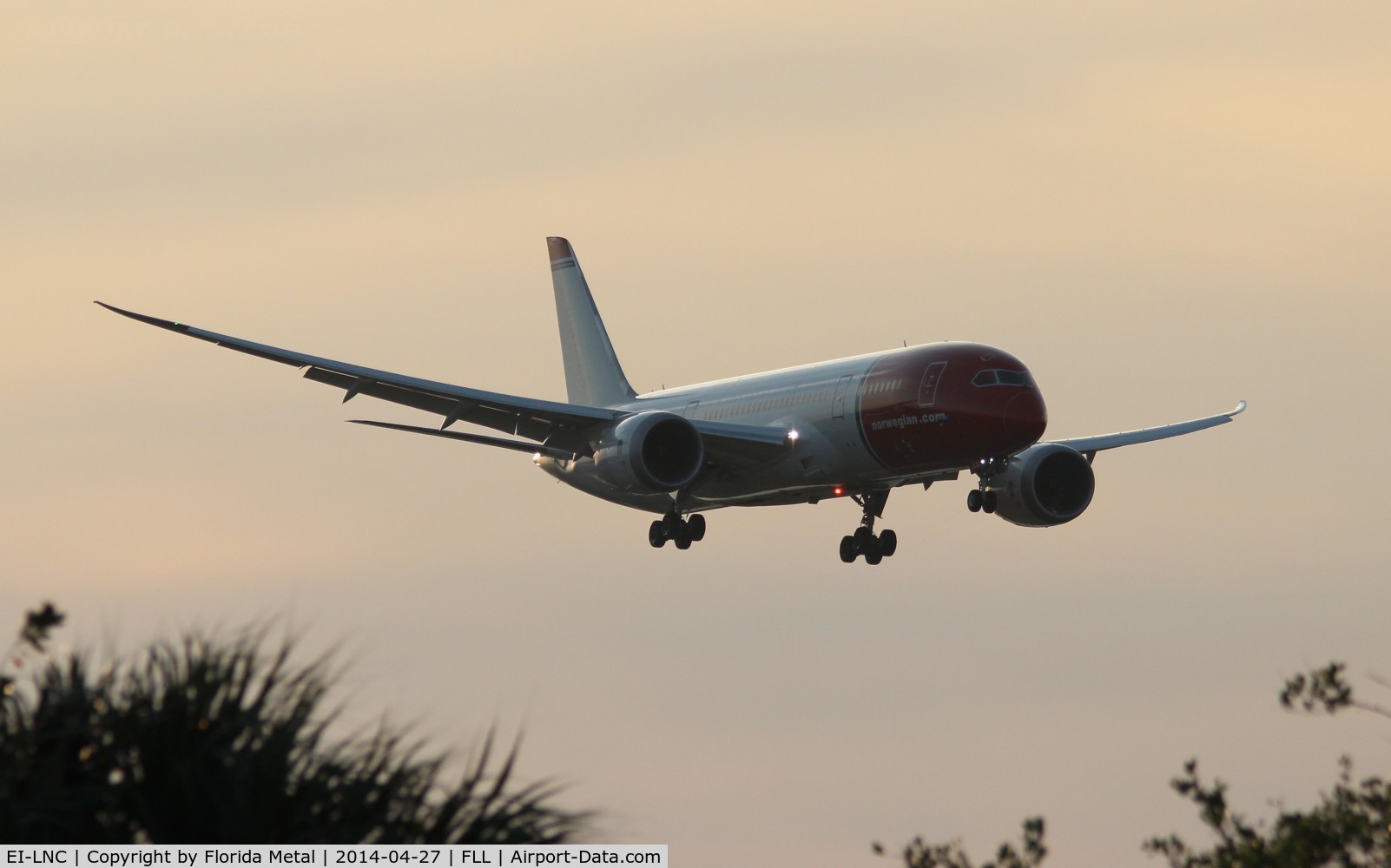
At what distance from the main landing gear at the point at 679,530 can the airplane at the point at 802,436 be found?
1.6 inches

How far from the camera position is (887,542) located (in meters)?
56.8

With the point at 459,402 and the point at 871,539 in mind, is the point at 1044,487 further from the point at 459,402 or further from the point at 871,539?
the point at 459,402

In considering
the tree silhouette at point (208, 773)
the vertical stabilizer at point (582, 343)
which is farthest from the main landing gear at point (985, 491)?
Result: the tree silhouette at point (208, 773)

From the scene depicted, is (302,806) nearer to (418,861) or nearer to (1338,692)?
(418,861)

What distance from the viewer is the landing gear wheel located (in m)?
56.8

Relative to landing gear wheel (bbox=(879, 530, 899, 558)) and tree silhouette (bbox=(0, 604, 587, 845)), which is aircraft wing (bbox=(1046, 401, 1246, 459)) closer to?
landing gear wheel (bbox=(879, 530, 899, 558))

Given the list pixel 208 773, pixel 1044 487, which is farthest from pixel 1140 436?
pixel 208 773

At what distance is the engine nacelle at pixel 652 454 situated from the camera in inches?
2045

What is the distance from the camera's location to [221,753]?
19984mm

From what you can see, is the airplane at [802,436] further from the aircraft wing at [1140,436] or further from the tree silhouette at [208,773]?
the tree silhouette at [208,773]

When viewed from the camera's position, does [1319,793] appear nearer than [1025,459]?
Yes

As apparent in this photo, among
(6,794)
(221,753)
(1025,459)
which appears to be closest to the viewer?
(6,794)

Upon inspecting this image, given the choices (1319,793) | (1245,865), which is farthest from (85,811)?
(1319,793)

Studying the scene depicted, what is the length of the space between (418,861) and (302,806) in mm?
1334
